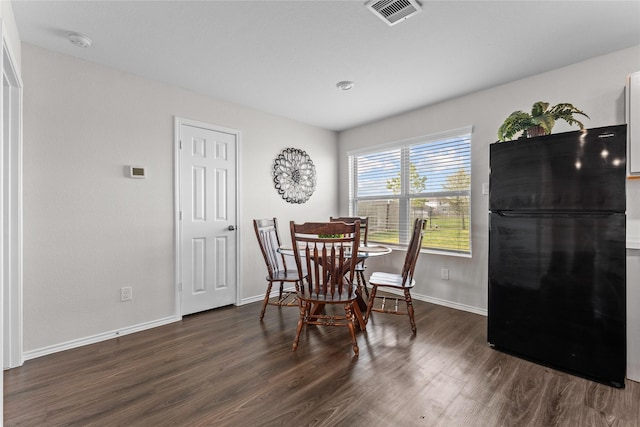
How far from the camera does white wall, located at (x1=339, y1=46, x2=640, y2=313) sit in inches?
99.7

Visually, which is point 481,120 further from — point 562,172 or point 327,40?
point 327,40

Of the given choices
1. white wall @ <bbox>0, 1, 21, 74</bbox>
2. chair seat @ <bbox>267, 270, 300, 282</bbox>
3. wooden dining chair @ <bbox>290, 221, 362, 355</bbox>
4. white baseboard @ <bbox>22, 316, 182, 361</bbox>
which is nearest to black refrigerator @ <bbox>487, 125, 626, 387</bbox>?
wooden dining chair @ <bbox>290, 221, 362, 355</bbox>

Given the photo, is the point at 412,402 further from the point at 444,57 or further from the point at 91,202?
the point at 91,202

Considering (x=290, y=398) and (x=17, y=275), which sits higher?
(x=17, y=275)

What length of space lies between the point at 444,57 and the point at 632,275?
2.09m

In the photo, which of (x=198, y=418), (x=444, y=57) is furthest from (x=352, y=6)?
(x=198, y=418)

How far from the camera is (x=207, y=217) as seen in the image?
342cm

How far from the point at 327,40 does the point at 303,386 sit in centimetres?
246

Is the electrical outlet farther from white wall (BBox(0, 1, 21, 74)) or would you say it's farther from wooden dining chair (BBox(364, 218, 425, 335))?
wooden dining chair (BBox(364, 218, 425, 335))

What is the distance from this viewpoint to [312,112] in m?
3.94

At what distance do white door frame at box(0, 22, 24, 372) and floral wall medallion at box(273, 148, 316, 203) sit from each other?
242 cm

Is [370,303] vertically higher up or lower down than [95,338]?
higher up

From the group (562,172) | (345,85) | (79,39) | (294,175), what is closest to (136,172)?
(79,39)

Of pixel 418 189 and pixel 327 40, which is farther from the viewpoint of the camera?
pixel 418 189
